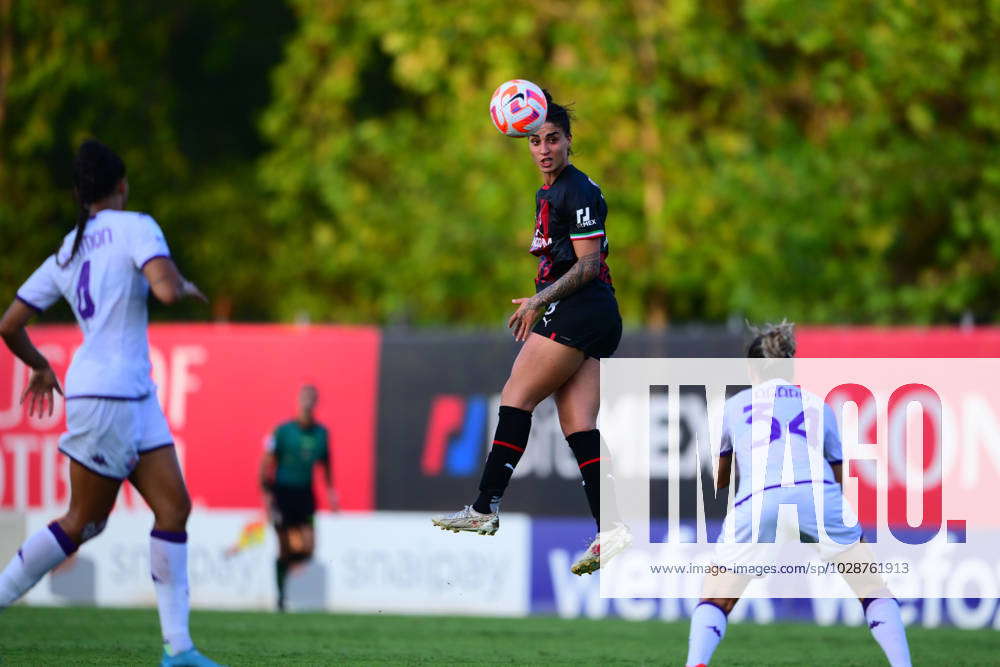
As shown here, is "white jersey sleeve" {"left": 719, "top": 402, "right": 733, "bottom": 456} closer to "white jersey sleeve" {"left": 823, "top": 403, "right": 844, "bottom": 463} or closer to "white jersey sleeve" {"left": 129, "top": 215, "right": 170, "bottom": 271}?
"white jersey sleeve" {"left": 823, "top": 403, "right": 844, "bottom": 463}

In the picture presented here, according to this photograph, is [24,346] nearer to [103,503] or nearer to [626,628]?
[103,503]

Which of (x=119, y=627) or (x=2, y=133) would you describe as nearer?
(x=119, y=627)

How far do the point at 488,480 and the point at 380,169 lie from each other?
1992 cm

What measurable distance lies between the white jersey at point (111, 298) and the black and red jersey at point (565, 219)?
6.49 feet

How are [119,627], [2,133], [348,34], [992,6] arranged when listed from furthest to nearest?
[348,34]
[2,133]
[992,6]
[119,627]

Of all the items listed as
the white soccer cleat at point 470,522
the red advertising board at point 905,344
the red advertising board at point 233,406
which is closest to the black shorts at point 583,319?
the white soccer cleat at point 470,522

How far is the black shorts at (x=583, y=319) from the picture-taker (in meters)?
7.68

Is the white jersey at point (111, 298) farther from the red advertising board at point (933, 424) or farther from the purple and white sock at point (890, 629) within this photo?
the red advertising board at point (933, 424)

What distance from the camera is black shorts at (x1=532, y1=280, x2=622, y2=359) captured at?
7.68 m

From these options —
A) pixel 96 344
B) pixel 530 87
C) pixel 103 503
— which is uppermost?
pixel 530 87

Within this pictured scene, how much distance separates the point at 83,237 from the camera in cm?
708

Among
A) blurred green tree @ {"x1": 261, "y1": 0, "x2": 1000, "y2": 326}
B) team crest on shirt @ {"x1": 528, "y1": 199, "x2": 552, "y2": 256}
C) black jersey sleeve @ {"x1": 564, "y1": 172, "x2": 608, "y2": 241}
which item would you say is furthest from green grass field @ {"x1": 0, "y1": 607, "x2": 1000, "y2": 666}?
blurred green tree @ {"x1": 261, "y1": 0, "x2": 1000, "y2": 326}

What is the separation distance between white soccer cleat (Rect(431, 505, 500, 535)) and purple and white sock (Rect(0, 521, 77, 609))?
1.86 metres

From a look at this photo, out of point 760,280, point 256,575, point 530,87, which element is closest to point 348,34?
point 760,280
